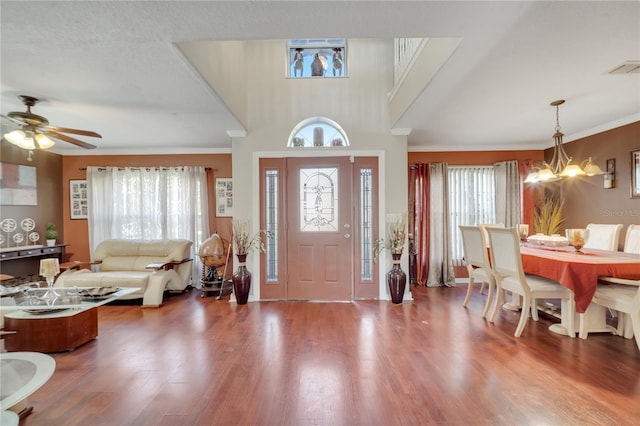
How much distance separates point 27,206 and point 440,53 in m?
6.24

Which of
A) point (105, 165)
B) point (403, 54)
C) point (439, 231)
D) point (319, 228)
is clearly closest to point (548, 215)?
point (439, 231)

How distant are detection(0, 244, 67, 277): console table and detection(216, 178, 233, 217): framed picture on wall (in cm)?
257

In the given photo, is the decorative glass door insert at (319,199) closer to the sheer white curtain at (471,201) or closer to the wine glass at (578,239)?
the sheer white curtain at (471,201)

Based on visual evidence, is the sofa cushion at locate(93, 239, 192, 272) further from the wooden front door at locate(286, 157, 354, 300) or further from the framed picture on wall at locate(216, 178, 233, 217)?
the wooden front door at locate(286, 157, 354, 300)

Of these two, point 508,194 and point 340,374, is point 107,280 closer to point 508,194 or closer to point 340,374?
point 340,374

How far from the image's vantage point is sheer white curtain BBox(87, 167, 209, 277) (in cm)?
520

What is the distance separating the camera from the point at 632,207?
387 cm

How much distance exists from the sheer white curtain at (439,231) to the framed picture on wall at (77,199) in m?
6.16

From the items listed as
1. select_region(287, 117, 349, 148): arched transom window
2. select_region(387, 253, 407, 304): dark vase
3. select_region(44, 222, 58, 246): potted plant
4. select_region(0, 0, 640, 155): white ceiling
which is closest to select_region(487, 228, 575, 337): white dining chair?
select_region(387, 253, 407, 304): dark vase

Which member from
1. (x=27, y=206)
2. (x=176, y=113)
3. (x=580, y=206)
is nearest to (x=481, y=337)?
(x=580, y=206)

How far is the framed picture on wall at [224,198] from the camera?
533 cm

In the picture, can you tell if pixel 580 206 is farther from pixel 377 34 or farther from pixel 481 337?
pixel 377 34

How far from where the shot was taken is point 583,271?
8.73 ft

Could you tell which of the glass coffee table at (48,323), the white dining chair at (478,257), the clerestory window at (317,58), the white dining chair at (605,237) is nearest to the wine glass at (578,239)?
the white dining chair at (605,237)
